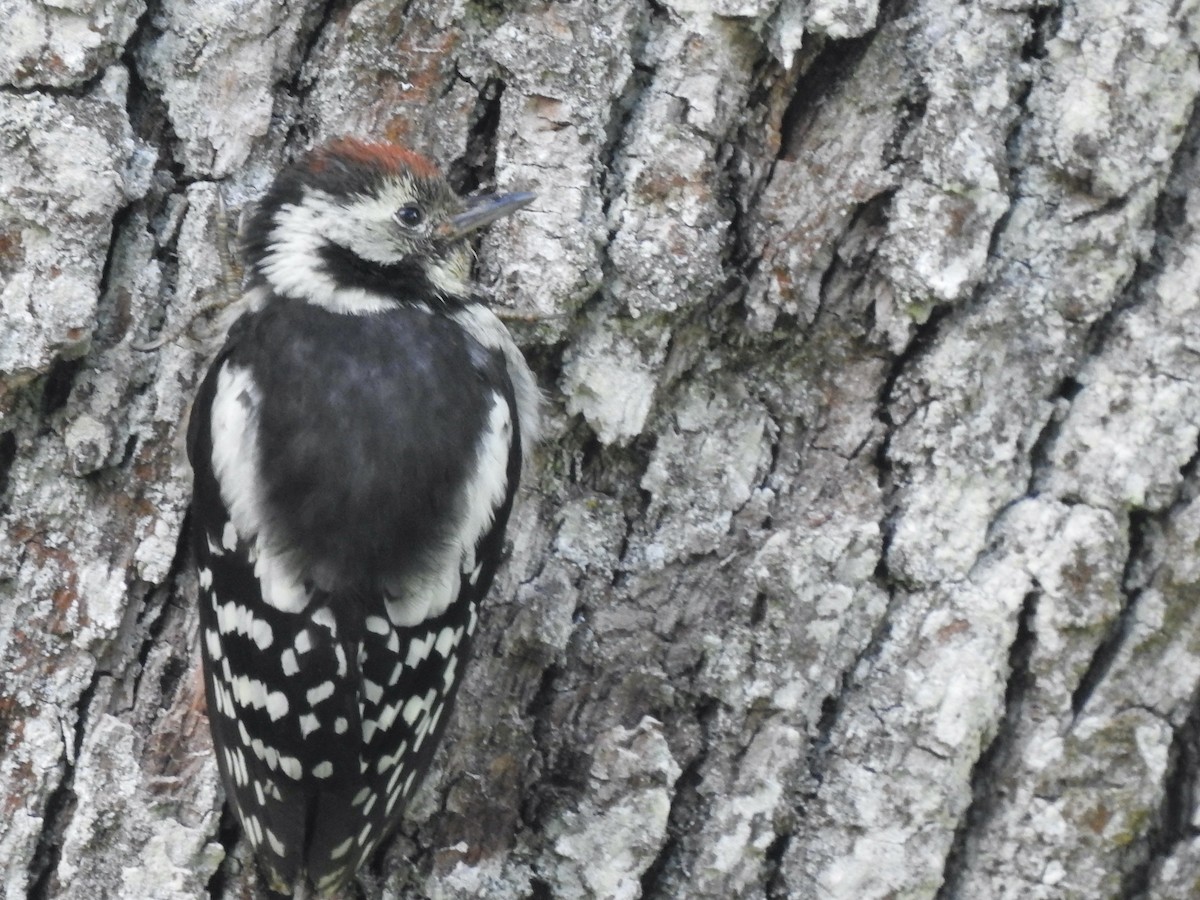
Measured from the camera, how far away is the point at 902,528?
2.16m

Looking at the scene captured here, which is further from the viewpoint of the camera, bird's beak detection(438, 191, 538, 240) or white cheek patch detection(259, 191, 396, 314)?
white cheek patch detection(259, 191, 396, 314)

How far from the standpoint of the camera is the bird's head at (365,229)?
85.7 inches

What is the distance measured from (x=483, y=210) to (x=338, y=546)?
55 centimetres

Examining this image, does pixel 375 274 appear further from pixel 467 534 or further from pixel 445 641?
pixel 445 641

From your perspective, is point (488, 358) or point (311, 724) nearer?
point (311, 724)

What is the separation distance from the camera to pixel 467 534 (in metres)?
2.09

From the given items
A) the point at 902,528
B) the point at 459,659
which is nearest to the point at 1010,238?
the point at 902,528

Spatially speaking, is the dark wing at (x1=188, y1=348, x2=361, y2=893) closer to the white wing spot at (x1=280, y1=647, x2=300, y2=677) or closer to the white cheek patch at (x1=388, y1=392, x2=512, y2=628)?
the white wing spot at (x1=280, y1=647, x2=300, y2=677)

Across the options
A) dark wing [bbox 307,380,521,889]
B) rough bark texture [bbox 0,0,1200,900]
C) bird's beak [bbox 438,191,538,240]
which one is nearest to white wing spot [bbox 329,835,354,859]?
dark wing [bbox 307,380,521,889]

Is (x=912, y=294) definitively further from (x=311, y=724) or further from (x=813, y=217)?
(x=311, y=724)

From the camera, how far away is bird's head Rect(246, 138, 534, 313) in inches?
85.7

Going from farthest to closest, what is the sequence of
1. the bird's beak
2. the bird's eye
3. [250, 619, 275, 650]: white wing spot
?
the bird's eye
the bird's beak
[250, 619, 275, 650]: white wing spot

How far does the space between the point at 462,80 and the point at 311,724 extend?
3.23ft

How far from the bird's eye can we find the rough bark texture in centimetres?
11
